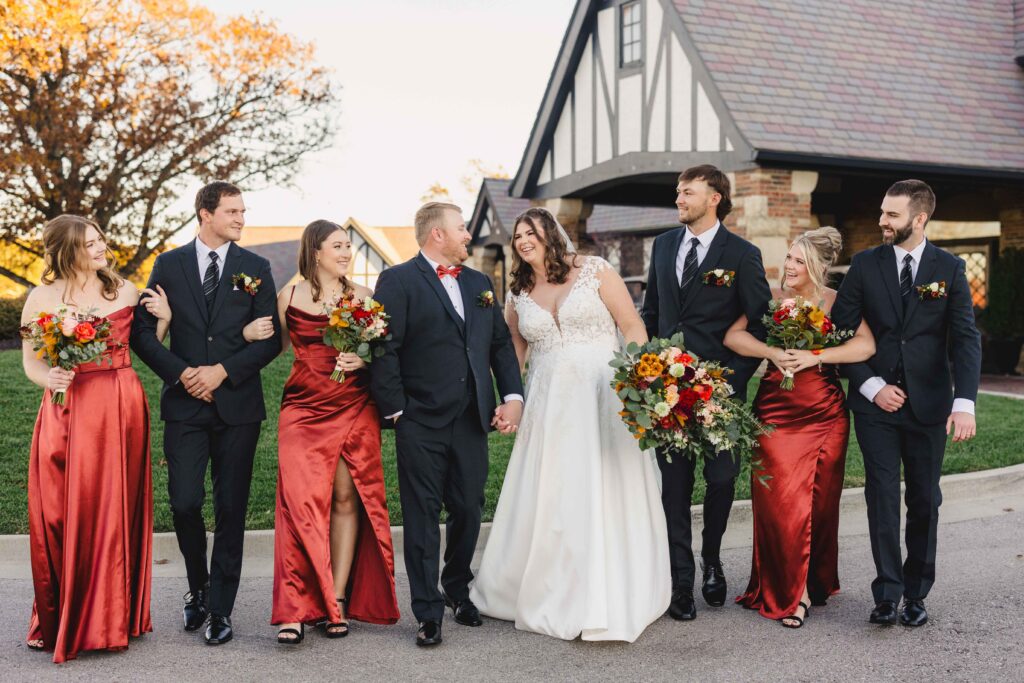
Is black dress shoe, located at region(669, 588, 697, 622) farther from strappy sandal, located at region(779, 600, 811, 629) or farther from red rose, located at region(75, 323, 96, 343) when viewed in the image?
red rose, located at region(75, 323, 96, 343)

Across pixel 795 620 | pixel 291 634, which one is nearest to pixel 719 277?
pixel 795 620

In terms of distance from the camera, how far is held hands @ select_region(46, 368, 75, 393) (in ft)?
16.4

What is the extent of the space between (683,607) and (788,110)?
39.2 ft

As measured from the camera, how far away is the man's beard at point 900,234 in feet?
17.9

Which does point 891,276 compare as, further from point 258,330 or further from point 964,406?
point 258,330

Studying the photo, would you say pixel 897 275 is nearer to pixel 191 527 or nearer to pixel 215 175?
pixel 191 527

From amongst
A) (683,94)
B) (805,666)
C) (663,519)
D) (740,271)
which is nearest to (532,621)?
(663,519)

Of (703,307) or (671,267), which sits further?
(671,267)

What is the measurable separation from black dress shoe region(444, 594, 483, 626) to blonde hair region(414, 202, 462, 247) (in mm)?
1961

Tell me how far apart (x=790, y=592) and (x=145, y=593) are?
11.1ft

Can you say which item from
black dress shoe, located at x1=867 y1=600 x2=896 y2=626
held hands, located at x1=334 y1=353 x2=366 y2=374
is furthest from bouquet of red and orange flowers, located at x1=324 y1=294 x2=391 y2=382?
black dress shoe, located at x1=867 y1=600 x2=896 y2=626

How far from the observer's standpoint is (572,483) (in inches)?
217

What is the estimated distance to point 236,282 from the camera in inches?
213

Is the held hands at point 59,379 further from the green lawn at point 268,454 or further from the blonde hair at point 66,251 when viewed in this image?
the green lawn at point 268,454
